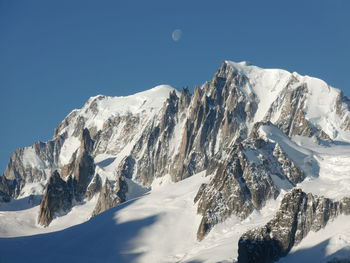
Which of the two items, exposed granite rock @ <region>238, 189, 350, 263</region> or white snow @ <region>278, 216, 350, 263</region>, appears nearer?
white snow @ <region>278, 216, 350, 263</region>

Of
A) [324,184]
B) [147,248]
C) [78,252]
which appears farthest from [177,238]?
[324,184]

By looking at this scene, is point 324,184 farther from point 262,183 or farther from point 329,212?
point 329,212

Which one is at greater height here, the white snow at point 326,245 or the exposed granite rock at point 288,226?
the exposed granite rock at point 288,226

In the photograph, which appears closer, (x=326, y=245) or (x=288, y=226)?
(x=326, y=245)

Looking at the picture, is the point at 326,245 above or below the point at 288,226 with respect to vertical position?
below

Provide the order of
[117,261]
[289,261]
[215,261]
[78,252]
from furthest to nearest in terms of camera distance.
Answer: [78,252], [117,261], [215,261], [289,261]

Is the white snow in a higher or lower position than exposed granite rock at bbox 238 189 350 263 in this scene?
lower

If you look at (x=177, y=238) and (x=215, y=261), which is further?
(x=177, y=238)

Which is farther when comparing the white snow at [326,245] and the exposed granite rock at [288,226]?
the exposed granite rock at [288,226]
